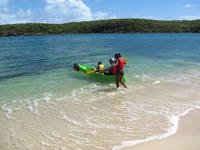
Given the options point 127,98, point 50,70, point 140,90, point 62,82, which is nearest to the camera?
point 127,98

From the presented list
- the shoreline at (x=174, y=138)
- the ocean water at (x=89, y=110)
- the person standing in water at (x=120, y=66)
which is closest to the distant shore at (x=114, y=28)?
the ocean water at (x=89, y=110)

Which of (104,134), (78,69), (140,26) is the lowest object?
(104,134)

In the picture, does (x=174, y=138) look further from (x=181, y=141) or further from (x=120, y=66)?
(x=120, y=66)

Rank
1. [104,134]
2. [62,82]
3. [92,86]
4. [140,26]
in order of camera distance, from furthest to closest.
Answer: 1. [140,26]
2. [62,82]
3. [92,86]
4. [104,134]

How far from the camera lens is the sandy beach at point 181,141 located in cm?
476

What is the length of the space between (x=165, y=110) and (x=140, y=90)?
8.46ft

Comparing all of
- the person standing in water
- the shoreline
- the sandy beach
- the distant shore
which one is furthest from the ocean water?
the distant shore

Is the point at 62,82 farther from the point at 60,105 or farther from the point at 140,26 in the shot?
the point at 140,26

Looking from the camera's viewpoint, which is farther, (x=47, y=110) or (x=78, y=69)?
(x=78, y=69)

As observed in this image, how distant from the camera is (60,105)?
26.2ft

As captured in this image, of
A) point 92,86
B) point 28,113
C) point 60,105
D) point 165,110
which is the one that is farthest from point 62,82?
point 165,110

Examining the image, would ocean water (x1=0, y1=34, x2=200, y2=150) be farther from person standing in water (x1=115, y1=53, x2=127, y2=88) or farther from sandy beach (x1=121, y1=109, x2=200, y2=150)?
person standing in water (x1=115, y1=53, x2=127, y2=88)

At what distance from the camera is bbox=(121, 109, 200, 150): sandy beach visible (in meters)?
4.76

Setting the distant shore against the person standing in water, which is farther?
the distant shore
